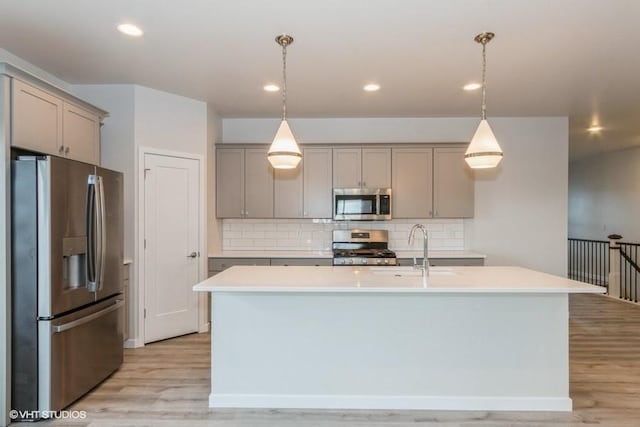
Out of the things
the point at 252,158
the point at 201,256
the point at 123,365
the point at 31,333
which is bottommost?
the point at 123,365

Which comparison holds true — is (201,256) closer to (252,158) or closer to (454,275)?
(252,158)

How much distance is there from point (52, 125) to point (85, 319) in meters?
1.48

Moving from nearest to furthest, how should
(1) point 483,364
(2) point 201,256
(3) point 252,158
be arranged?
(1) point 483,364 → (2) point 201,256 → (3) point 252,158

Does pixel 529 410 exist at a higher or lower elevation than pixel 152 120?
lower

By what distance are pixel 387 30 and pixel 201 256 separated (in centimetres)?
307

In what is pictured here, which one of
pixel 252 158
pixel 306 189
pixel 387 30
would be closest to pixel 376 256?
pixel 306 189

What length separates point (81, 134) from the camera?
3270 millimetres

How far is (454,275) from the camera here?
2.84m

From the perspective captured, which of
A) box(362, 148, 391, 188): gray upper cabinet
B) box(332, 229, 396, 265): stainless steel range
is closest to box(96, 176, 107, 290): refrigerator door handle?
box(332, 229, 396, 265): stainless steel range

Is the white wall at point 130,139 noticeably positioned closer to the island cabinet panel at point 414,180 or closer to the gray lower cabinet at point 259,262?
the gray lower cabinet at point 259,262

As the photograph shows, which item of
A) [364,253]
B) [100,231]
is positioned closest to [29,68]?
[100,231]

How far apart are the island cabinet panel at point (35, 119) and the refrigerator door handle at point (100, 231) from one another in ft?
1.45

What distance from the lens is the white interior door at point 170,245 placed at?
3.91 metres

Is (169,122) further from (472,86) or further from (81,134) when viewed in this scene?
(472,86)
